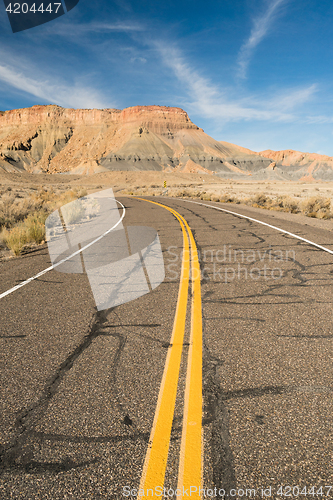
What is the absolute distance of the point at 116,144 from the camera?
135 metres

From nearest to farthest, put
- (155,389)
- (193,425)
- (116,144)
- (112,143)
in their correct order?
(193,425)
(155,389)
(116,144)
(112,143)

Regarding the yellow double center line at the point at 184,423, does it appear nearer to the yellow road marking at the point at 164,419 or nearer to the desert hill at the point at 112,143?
the yellow road marking at the point at 164,419

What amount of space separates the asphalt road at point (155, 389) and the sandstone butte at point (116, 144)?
120m

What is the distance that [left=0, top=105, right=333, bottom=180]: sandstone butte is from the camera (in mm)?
126812

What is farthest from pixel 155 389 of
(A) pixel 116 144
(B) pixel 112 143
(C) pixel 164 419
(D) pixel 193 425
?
(B) pixel 112 143

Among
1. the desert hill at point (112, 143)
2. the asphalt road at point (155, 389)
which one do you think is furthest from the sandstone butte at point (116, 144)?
the asphalt road at point (155, 389)

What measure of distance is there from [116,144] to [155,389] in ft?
473

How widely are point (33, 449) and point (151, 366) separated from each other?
1.17m

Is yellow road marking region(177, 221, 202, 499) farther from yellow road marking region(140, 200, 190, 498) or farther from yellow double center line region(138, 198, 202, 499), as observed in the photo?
yellow road marking region(140, 200, 190, 498)

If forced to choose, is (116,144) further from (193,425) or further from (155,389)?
(193,425)

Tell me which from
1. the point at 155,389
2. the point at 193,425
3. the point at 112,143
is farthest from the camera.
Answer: the point at 112,143

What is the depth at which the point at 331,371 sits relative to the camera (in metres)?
2.76

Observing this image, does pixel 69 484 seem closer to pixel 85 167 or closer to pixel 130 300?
pixel 130 300

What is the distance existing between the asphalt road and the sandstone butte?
120149 mm
